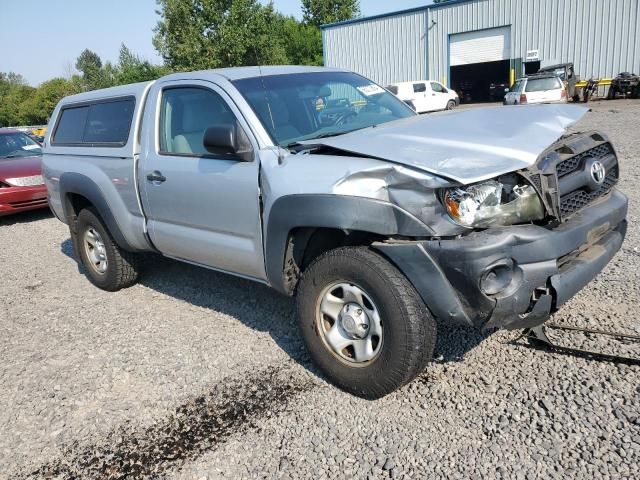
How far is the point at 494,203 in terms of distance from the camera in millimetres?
2729

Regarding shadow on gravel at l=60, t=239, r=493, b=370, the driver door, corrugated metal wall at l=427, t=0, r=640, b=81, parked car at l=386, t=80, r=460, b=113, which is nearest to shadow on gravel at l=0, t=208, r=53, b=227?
shadow on gravel at l=60, t=239, r=493, b=370

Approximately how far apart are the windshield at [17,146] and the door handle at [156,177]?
754 centimetres

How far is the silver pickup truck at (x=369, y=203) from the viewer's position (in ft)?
8.73

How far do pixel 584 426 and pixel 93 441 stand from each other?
2563 mm

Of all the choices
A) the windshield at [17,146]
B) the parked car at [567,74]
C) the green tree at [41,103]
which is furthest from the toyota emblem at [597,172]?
the green tree at [41,103]

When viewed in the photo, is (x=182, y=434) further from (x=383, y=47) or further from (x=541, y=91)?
(x=383, y=47)

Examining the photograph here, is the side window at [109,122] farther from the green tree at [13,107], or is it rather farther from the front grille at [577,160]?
the green tree at [13,107]

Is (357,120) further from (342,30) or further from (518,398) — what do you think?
(342,30)

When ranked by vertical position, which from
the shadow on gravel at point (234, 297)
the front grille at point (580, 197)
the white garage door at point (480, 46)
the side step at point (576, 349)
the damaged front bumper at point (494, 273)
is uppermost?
the white garage door at point (480, 46)

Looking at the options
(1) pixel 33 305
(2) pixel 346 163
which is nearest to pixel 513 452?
(2) pixel 346 163

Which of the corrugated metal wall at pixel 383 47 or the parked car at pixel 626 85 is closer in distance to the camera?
the parked car at pixel 626 85

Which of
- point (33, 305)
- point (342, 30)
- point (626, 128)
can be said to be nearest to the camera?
point (33, 305)

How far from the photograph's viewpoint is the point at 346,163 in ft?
9.54

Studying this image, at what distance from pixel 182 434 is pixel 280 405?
557 mm
